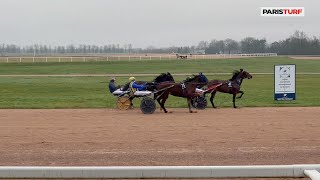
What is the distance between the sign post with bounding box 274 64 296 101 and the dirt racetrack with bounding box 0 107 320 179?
3705 mm

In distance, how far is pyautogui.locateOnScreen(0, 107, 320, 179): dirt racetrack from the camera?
9562 mm

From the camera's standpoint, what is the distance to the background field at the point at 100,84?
22047 mm

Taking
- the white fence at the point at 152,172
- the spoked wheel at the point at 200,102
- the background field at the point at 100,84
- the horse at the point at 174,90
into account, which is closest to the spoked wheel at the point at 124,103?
the horse at the point at 174,90

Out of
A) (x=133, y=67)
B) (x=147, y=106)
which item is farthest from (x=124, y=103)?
(x=133, y=67)

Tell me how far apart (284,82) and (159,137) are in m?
11.4

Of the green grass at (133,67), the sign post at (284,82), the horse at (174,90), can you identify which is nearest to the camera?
the horse at (174,90)

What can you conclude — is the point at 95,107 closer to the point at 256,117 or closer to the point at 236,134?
the point at 256,117

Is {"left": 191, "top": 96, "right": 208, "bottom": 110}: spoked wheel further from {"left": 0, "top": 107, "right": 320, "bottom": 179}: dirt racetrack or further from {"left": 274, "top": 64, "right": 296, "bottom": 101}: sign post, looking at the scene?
{"left": 274, "top": 64, "right": 296, "bottom": 101}: sign post

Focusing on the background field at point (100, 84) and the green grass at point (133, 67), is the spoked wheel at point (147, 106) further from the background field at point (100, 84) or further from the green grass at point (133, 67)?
the green grass at point (133, 67)

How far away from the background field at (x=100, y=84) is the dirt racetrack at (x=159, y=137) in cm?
365

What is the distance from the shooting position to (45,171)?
7.77m

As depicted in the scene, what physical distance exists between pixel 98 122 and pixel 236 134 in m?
4.62

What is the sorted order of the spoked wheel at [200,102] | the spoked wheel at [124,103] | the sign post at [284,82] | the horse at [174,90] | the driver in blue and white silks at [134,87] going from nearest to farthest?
the horse at [174,90]
the driver in blue and white silks at [134,87]
the spoked wheel at [124,103]
the spoked wheel at [200,102]
the sign post at [284,82]

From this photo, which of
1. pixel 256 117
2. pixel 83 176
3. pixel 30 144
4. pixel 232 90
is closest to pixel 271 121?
pixel 256 117
